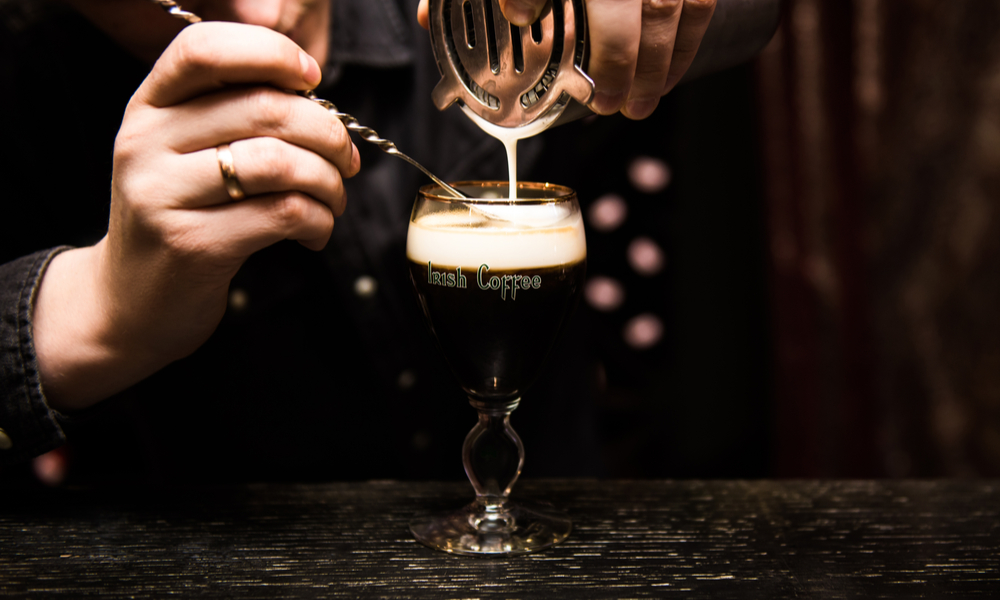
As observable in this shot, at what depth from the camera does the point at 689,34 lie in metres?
0.97

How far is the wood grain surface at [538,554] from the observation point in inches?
31.7

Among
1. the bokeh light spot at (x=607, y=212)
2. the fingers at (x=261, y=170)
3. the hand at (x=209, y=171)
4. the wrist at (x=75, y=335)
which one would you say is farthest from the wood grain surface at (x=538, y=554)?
the bokeh light spot at (x=607, y=212)

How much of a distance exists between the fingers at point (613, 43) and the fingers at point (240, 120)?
1.10 ft

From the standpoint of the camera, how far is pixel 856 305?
7.43 ft

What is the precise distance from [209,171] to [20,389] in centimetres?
43

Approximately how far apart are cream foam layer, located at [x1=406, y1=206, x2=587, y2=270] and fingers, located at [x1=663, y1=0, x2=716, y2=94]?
24 centimetres

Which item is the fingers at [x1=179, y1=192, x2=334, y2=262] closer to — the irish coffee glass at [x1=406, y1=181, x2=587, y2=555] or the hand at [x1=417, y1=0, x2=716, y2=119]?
the irish coffee glass at [x1=406, y1=181, x2=587, y2=555]

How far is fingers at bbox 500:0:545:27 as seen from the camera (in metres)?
0.87

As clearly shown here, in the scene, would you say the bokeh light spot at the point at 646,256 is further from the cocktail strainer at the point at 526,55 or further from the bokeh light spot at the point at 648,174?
the cocktail strainer at the point at 526,55

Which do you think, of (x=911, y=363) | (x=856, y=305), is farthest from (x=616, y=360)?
(x=911, y=363)

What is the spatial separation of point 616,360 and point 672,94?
80 centimetres

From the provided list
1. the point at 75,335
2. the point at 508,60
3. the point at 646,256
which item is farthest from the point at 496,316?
the point at 646,256

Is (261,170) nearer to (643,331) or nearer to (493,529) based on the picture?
(493,529)

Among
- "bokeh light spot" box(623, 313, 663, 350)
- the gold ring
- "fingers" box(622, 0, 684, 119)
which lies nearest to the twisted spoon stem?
the gold ring
